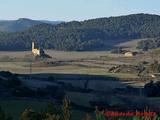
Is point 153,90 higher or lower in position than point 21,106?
lower

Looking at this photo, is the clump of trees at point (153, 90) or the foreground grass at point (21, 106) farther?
the clump of trees at point (153, 90)

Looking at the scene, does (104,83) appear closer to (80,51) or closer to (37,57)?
(37,57)

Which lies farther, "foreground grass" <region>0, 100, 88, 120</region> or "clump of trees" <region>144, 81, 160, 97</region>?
"clump of trees" <region>144, 81, 160, 97</region>

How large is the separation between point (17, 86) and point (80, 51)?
428 ft

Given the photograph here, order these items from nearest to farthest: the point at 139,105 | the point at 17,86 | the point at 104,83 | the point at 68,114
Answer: the point at 68,114 → the point at 139,105 → the point at 17,86 → the point at 104,83

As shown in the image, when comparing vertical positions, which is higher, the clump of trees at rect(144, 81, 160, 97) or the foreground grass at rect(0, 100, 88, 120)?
the foreground grass at rect(0, 100, 88, 120)

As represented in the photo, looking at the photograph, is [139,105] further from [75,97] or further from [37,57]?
[37,57]

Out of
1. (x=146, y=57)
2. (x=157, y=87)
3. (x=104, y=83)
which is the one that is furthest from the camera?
(x=146, y=57)

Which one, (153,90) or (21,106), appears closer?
(21,106)

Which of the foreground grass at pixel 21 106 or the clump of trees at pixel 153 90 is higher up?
the foreground grass at pixel 21 106

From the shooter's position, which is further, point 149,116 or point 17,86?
point 17,86

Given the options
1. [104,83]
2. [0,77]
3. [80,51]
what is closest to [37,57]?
[80,51]

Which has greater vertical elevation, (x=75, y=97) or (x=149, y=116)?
(x=149, y=116)

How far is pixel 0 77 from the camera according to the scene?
2817 inches
